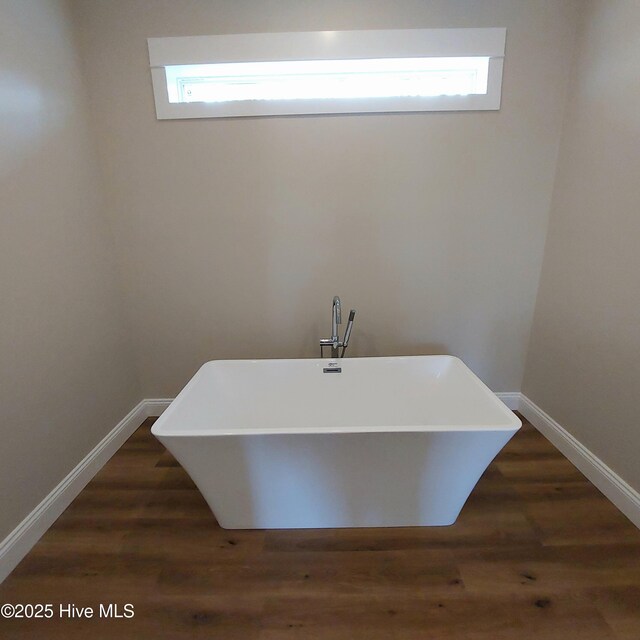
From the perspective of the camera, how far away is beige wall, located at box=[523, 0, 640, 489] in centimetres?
138

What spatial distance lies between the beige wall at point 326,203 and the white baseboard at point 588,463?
0.26m

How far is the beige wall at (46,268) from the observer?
1.29 metres

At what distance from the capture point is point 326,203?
186 centimetres

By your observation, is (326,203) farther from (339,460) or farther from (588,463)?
(588,463)

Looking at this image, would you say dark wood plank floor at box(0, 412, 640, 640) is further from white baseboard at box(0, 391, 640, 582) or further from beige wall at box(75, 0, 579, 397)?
beige wall at box(75, 0, 579, 397)

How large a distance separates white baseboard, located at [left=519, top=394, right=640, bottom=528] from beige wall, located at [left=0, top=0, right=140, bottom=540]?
2521 mm

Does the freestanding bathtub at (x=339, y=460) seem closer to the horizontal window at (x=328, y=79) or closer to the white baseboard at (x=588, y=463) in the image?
the white baseboard at (x=588, y=463)

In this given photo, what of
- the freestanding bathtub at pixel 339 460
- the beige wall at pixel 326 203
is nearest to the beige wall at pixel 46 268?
the beige wall at pixel 326 203

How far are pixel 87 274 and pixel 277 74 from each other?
145cm

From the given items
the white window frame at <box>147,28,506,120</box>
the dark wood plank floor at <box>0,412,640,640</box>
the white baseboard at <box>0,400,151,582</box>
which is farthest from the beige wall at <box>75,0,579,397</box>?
the dark wood plank floor at <box>0,412,640,640</box>

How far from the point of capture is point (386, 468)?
1.26 meters

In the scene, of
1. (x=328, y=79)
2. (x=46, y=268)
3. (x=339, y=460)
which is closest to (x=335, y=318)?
(x=339, y=460)

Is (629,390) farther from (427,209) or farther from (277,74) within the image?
(277,74)

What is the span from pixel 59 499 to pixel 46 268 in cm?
105
